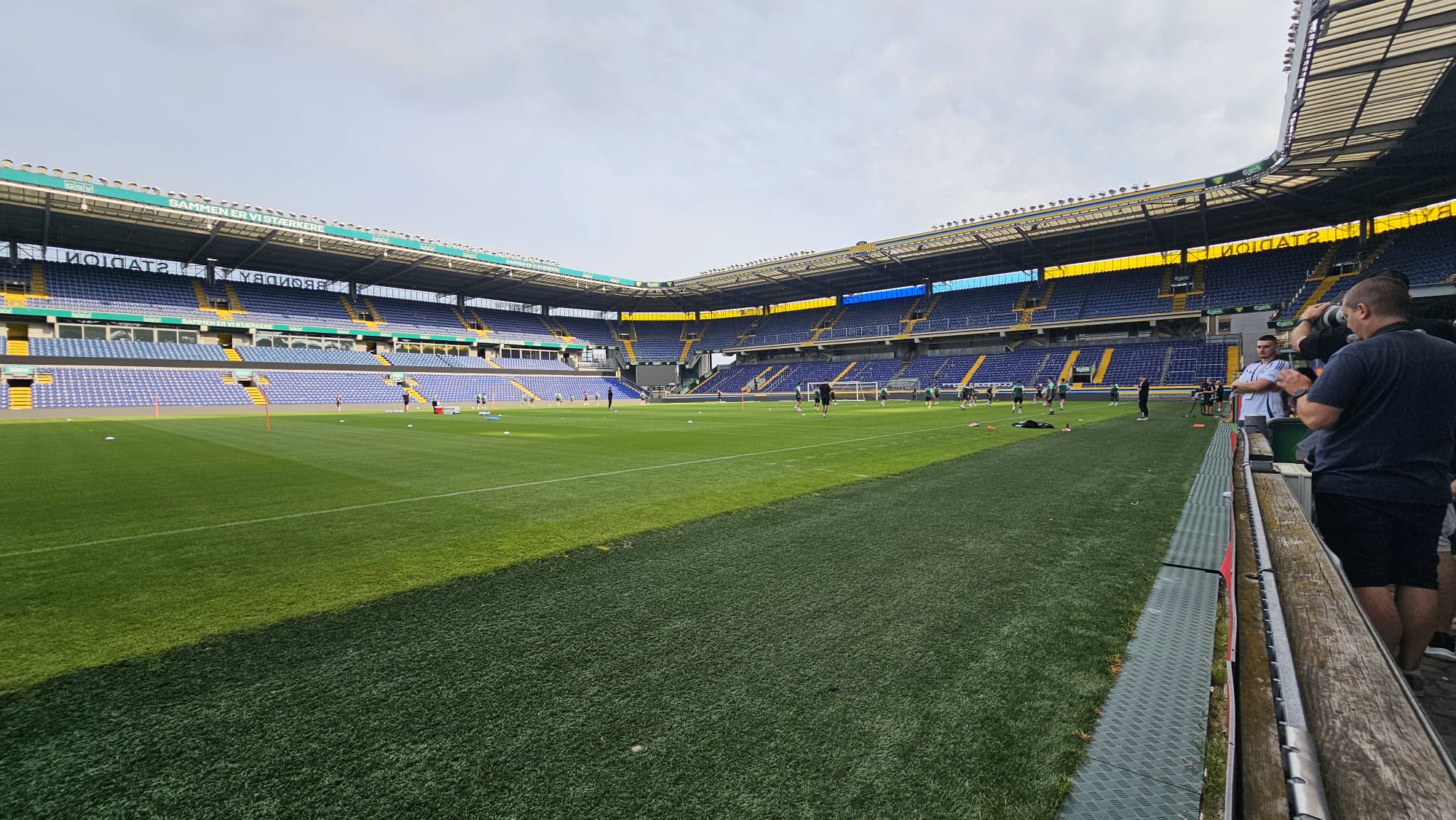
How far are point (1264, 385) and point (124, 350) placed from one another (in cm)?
5648

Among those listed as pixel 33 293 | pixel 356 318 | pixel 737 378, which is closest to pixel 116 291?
pixel 33 293

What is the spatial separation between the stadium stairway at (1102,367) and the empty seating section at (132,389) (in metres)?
58.1

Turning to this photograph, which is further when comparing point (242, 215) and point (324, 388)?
point (324, 388)

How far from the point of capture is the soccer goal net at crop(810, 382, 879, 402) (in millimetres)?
51125

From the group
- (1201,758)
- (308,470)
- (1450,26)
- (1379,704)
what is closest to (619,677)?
(1201,758)

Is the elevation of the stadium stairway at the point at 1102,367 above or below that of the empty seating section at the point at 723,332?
below

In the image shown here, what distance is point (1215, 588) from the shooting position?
353 centimetres

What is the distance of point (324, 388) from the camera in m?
43.5

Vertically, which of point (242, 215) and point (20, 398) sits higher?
point (242, 215)

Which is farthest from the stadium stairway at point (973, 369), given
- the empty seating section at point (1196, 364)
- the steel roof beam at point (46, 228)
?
the steel roof beam at point (46, 228)

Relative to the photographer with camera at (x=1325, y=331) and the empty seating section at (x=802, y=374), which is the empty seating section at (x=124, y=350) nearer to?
the empty seating section at (x=802, y=374)

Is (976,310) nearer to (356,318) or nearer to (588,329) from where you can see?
(588,329)

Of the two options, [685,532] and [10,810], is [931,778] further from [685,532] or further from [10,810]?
[685,532]

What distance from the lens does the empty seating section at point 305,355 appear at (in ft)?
145
